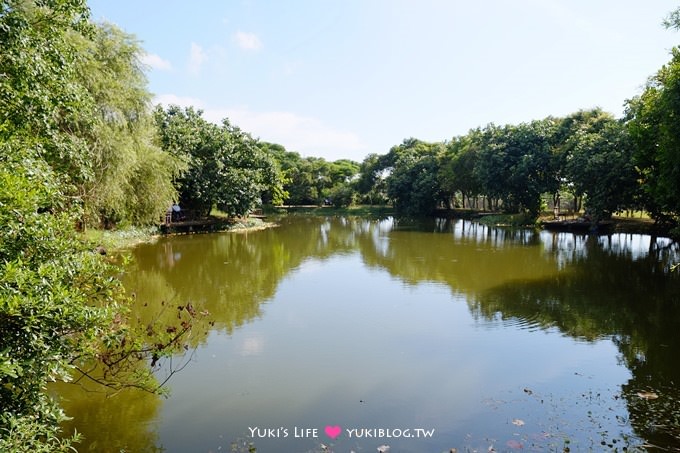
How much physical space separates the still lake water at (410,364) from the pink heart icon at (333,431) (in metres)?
0.03

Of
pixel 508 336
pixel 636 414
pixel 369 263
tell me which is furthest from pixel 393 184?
pixel 636 414

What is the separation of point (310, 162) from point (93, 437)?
2544 inches

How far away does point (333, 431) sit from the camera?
20.3ft

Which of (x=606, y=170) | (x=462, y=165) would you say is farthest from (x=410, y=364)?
(x=462, y=165)

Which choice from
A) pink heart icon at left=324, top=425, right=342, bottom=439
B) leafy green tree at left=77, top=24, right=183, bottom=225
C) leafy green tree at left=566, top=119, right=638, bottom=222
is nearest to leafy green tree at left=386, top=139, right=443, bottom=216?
leafy green tree at left=566, top=119, right=638, bottom=222

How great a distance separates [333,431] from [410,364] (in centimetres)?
274

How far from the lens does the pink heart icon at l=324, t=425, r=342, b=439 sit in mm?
6086

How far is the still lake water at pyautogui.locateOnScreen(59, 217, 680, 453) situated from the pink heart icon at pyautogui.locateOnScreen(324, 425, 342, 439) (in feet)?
0.09

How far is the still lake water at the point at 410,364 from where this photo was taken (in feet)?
20.0

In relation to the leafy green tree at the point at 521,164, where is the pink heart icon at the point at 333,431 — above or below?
below

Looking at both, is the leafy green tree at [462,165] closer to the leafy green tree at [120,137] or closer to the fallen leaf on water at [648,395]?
the leafy green tree at [120,137]

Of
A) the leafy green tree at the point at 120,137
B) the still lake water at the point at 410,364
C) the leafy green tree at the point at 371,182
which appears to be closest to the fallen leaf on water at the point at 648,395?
the still lake water at the point at 410,364

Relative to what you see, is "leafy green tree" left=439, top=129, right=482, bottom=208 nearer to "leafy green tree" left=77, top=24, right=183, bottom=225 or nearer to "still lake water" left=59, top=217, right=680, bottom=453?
"still lake water" left=59, top=217, right=680, bottom=453

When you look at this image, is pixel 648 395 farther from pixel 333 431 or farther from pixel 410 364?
pixel 333 431
